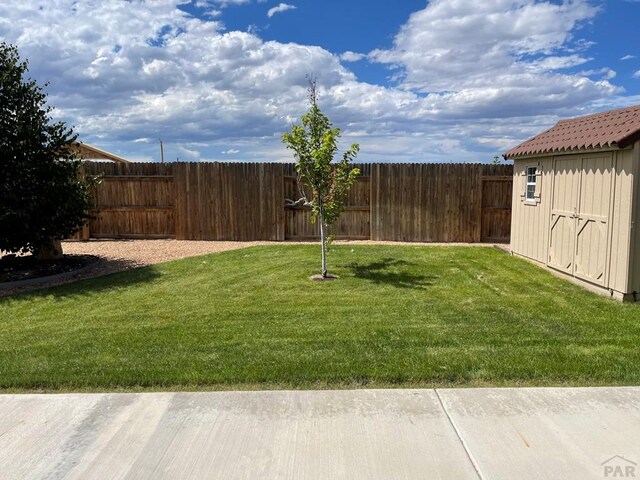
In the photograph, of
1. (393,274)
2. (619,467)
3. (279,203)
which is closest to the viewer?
(619,467)

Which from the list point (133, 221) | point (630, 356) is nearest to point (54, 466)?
point (630, 356)

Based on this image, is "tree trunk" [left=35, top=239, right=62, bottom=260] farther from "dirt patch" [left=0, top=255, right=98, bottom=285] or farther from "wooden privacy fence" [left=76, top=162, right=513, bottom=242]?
"wooden privacy fence" [left=76, top=162, right=513, bottom=242]

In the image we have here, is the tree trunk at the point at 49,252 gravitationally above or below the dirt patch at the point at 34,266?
above

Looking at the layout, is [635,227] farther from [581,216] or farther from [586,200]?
[581,216]

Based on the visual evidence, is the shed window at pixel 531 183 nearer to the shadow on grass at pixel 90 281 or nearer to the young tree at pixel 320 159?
the young tree at pixel 320 159

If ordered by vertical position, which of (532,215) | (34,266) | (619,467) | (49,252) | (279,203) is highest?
(279,203)

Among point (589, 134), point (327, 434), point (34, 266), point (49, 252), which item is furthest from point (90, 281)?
point (589, 134)

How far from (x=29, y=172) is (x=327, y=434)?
920cm

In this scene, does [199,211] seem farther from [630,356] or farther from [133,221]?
[630,356]

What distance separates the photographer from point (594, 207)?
8.48 m

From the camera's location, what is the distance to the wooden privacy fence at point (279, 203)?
14.3 m

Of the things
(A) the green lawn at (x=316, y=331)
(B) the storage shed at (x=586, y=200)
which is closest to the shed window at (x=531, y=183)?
(B) the storage shed at (x=586, y=200)

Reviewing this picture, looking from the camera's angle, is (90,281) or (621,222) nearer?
(621,222)

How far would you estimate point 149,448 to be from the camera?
3650 mm
